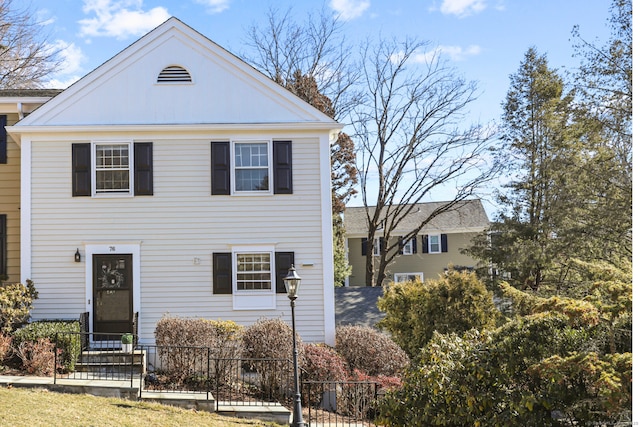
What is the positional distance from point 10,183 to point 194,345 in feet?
22.6

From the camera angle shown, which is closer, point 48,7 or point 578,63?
point 578,63

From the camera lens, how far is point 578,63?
17219mm

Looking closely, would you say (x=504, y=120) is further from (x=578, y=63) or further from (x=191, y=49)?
(x=191, y=49)

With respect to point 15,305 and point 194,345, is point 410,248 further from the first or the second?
point 15,305

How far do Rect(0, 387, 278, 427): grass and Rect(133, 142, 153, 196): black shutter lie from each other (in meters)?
5.34

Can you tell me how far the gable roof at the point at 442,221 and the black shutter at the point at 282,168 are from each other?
56.7 ft

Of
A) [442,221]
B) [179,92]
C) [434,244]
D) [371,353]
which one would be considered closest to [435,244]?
[434,244]

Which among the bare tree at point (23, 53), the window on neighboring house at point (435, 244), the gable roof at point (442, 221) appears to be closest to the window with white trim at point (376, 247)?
the gable roof at point (442, 221)

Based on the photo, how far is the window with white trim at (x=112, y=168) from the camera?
48.2ft

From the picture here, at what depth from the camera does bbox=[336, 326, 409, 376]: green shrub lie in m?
13.6

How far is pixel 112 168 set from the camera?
14.8m

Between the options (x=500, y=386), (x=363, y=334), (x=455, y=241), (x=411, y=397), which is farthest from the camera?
(x=455, y=241)

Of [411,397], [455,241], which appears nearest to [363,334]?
[411,397]

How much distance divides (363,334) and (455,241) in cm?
1920
